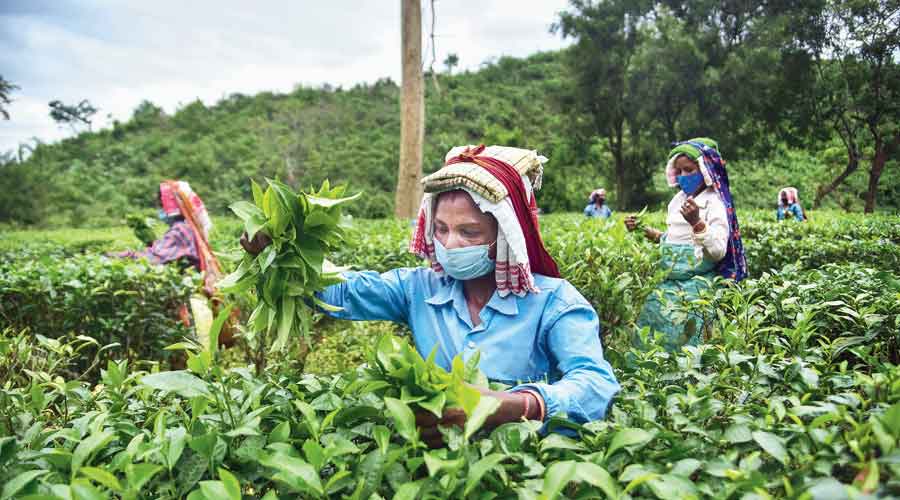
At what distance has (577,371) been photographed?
1.39 meters

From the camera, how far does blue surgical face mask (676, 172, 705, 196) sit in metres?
3.37

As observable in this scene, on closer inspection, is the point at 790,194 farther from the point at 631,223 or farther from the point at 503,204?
the point at 503,204

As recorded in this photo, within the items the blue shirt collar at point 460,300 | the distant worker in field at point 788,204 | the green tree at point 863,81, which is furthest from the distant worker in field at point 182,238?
the distant worker in field at point 788,204

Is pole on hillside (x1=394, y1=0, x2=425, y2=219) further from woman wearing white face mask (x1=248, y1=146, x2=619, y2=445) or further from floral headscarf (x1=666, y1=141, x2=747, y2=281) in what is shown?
woman wearing white face mask (x1=248, y1=146, x2=619, y2=445)

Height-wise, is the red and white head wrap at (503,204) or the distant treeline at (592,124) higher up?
the distant treeline at (592,124)

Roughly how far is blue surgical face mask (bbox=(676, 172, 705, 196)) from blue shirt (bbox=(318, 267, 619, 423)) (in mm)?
2064

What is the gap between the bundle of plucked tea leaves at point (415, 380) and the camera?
0.94 metres

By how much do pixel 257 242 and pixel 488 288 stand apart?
724mm

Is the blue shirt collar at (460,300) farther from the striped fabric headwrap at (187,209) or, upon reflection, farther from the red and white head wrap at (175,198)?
the red and white head wrap at (175,198)

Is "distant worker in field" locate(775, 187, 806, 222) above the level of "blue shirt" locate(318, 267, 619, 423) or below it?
above

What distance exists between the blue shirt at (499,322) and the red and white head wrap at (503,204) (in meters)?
0.06

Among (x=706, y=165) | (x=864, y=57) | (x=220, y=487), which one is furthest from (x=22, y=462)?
(x=864, y=57)

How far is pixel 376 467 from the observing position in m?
0.95

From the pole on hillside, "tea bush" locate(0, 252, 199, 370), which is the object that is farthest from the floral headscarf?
the pole on hillside
